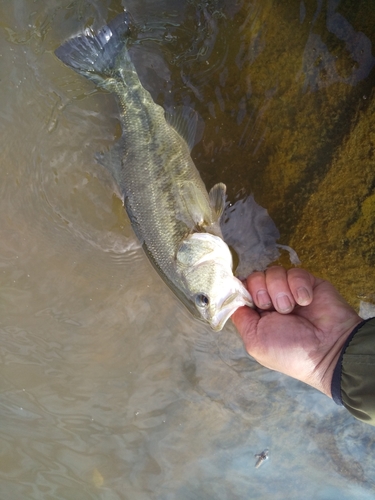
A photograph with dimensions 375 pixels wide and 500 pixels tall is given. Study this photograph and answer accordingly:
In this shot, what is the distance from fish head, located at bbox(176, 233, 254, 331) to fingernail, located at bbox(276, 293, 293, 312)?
0.21 meters

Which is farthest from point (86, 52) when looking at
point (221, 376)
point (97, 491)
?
point (97, 491)

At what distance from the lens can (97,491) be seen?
4746 millimetres

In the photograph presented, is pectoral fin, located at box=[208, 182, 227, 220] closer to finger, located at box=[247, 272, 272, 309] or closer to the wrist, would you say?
finger, located at box=[247, 272, 272, 309]

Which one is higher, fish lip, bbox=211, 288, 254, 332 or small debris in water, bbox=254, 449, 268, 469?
fish lip, bbox=211, 288, 254, 332

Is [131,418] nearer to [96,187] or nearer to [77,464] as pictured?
[77,464]

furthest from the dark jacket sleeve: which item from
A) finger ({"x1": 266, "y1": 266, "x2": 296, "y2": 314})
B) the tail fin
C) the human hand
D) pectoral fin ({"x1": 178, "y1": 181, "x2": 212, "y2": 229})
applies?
the tail fin

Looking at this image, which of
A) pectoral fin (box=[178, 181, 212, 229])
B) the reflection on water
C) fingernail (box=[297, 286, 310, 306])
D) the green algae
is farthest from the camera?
the reflection on water

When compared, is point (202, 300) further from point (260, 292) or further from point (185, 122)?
point (185, 122)

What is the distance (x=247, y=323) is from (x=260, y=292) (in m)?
0.28

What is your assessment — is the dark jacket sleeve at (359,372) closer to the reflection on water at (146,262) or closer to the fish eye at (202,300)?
the fish eye at (202,300)

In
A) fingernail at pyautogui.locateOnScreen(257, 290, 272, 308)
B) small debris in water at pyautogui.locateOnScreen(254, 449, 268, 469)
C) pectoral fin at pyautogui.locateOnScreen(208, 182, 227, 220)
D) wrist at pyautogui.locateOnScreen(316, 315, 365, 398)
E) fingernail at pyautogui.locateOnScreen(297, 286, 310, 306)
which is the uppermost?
pectoral fin at pyautogui.locateOnScreen(208, 182, 227, 220)

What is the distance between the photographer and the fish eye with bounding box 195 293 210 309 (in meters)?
3.15

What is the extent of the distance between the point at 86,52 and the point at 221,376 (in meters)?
3.40

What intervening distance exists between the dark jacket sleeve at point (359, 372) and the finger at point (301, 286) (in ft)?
1.30
